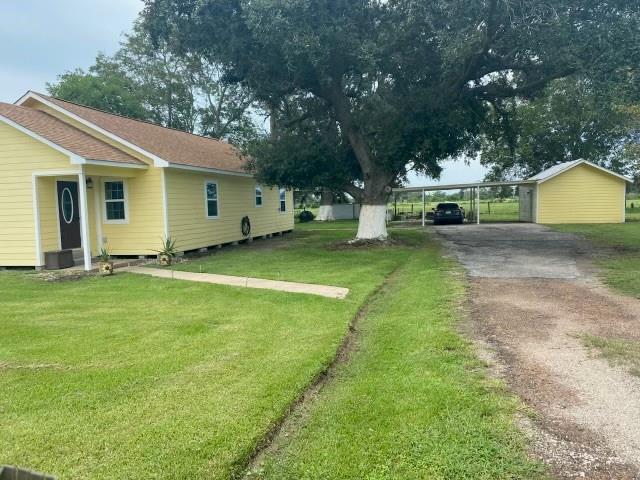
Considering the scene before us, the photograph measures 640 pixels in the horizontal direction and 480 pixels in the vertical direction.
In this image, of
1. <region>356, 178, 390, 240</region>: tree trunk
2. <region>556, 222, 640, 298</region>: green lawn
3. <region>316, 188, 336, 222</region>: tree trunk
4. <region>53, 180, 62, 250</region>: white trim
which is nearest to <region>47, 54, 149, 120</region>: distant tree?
<region>316, 188, 336, 222</region>: tree trunk

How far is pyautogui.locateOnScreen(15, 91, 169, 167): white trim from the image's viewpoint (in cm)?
1322

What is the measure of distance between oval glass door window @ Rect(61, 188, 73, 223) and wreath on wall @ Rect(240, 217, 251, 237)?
634 centimetres

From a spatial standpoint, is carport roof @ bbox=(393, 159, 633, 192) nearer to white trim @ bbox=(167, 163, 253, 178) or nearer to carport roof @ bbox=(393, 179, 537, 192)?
carport roof @ bbox=(393, 179, 537, 192)

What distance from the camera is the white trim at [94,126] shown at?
13219 mm

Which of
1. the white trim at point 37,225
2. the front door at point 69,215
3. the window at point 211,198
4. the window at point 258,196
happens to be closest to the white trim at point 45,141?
the white trim at point 37,225

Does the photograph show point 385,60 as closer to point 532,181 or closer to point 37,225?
point 37,225

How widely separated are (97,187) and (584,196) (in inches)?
998

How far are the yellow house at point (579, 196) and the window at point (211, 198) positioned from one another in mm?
18549

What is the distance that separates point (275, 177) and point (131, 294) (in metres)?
8.03

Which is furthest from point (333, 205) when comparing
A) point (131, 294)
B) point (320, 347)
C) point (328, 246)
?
point (320, 347)

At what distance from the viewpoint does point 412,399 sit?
3977mm

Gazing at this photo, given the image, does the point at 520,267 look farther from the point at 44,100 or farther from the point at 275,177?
the point at 44,100

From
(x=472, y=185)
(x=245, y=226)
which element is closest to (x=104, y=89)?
(x=245, y=226)

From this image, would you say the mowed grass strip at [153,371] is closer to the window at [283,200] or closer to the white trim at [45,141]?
the white trim at [45,141]
